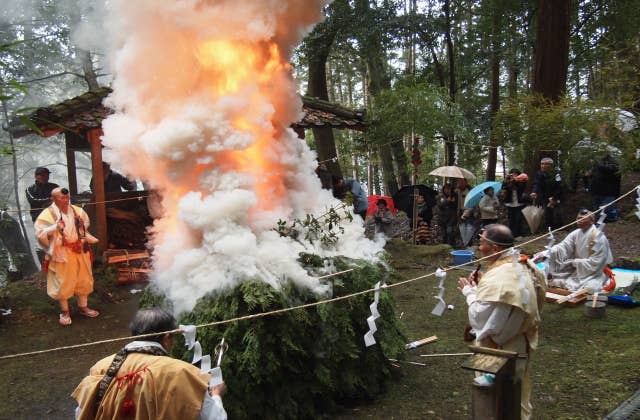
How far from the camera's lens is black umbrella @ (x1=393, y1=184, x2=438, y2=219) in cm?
1362

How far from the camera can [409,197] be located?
45.9ft

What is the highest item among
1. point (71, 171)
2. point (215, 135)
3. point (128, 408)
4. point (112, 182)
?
point (71, 171)

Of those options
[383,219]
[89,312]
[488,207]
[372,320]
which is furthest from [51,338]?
[488,207]

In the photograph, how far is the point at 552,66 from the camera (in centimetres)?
1224

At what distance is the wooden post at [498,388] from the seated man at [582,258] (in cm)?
415

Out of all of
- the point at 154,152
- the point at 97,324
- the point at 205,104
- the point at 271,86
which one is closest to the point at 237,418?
the point at 154,152

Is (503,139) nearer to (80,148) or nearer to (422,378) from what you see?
(422,378)

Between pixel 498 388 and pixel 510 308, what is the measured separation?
627mm

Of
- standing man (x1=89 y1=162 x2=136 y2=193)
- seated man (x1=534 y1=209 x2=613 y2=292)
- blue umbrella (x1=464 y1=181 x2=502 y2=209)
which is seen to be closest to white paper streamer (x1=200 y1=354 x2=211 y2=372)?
seated man (x1=534 y1=209 x2=613 y2=292)

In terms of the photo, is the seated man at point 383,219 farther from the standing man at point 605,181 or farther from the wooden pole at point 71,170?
the wooden pole at point 71,170

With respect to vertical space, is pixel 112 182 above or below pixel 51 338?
above

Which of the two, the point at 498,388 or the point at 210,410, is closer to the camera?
the point at 210,410

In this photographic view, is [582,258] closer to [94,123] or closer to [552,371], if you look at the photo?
[552,371]

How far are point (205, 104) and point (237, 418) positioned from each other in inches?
133
